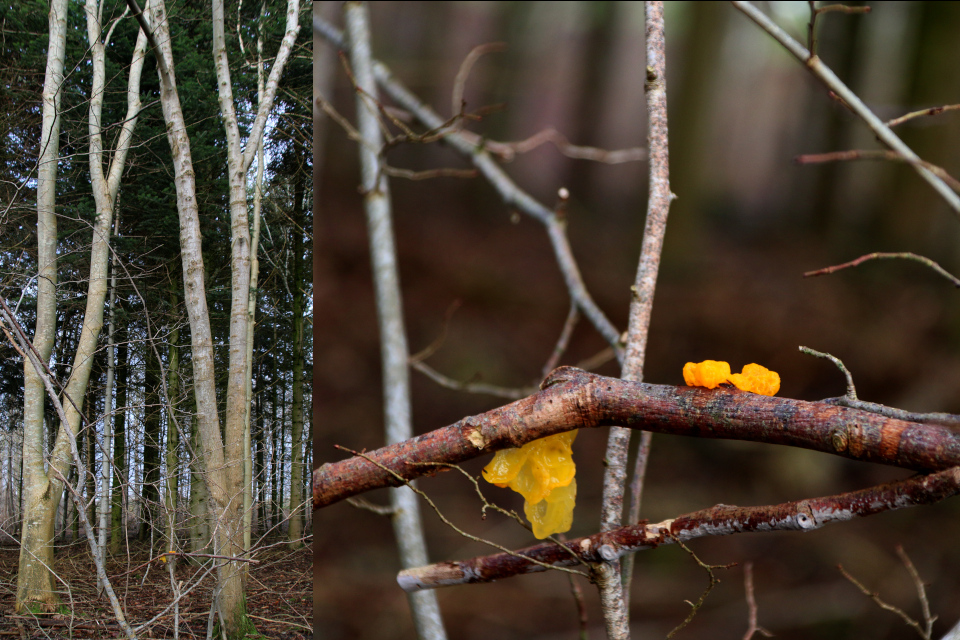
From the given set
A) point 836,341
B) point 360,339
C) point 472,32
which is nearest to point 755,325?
point 836,341

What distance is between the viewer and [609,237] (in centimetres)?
495

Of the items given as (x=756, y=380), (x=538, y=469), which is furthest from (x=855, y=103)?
(x=538, y=469)

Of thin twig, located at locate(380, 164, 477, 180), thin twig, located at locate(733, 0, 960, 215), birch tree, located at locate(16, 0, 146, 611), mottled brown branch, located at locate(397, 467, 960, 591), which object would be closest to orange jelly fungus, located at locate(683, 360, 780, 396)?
mottled brown branch, located at locate(397, 467, 960, 591)

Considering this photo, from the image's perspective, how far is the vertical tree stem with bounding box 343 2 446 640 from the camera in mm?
1186

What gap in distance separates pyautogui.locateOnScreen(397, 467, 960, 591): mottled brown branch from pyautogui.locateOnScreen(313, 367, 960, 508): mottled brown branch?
0.10 feet

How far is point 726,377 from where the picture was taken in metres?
0.75

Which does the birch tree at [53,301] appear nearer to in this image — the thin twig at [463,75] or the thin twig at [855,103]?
the thin twig at [463,75]

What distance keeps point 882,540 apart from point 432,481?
6.81 ft

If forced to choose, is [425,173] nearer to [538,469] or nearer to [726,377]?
[538,469]

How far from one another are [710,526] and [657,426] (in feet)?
0.48

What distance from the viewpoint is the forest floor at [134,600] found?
165 cm

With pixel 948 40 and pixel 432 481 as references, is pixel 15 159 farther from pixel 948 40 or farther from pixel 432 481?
pixel 948 40

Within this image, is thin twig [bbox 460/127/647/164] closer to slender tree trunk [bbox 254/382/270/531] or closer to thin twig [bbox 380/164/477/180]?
thin twig [bbox 380/164/477/180]

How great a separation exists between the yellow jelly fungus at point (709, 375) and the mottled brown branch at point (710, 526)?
0.52ft
